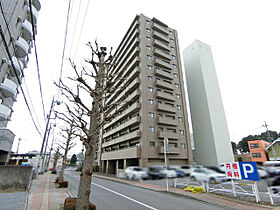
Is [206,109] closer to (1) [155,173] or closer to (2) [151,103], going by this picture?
(2) [151,103]

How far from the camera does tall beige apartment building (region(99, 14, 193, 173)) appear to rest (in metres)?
27.6

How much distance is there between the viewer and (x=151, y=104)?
3044 cm

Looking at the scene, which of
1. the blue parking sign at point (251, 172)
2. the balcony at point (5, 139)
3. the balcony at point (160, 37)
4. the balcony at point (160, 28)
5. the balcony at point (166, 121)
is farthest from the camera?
the balcony at point (160, 28)

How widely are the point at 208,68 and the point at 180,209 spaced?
37.7 meters

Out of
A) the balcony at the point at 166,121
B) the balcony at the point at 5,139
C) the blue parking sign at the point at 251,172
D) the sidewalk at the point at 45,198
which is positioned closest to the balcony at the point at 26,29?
the balcony at the point at 5,139

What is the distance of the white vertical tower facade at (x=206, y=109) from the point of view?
104ft

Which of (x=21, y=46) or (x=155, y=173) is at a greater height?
(x=21, y=46)

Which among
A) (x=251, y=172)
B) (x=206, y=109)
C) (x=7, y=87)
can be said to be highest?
(x=206, y=109)

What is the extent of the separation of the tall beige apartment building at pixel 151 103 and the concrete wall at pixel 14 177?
14.2m

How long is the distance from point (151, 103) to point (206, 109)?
44.8ft

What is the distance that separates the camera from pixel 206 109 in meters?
34.1

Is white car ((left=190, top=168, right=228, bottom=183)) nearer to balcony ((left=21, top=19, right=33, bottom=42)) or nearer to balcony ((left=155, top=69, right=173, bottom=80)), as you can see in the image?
balcony ((left=21, top=19, right=33, bottom=42))

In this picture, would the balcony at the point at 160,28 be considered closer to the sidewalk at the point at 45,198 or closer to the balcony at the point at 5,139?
the balcony at the point at 5,139

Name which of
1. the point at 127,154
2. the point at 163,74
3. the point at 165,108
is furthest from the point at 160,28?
the point at 127,154
